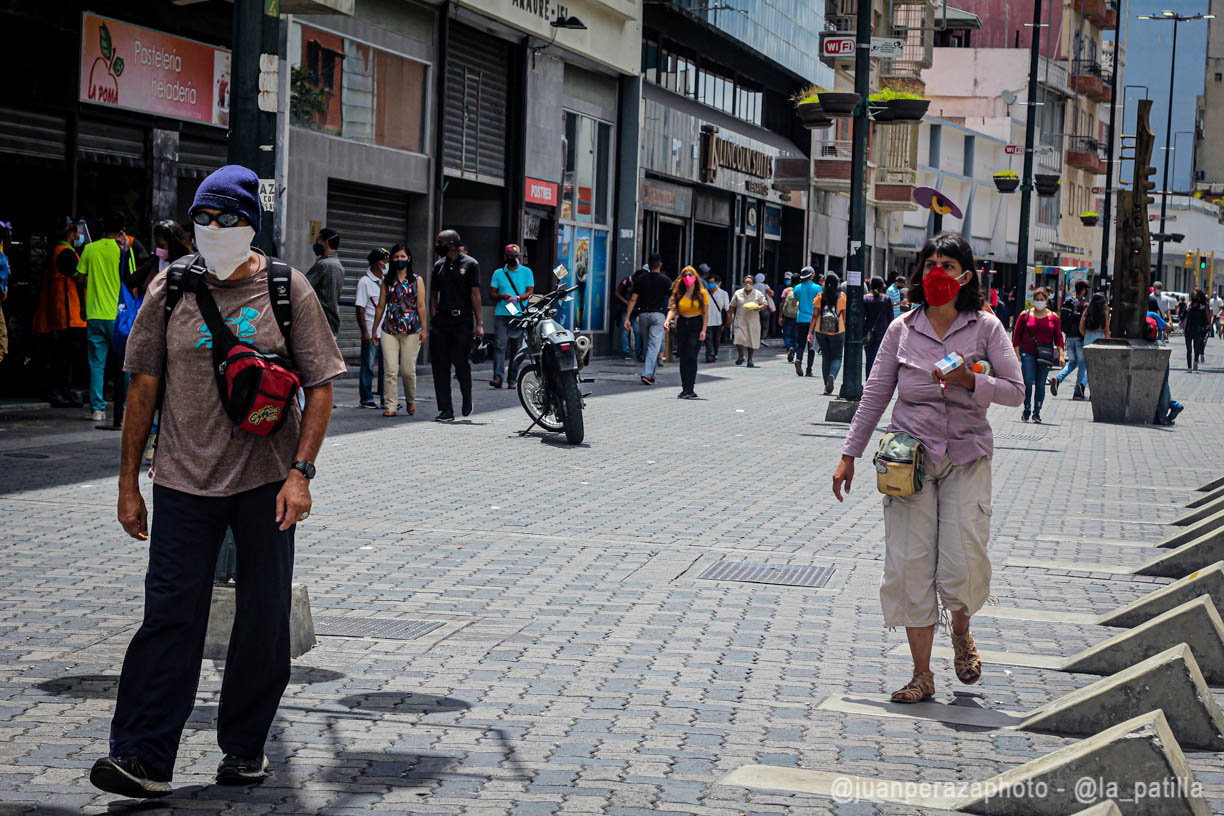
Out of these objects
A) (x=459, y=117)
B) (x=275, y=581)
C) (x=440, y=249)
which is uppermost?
(x=459, y=117)

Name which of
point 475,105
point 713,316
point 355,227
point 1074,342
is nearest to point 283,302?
point 355,227

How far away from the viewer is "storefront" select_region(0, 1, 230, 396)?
16.1 meters

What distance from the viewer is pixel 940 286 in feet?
20.4

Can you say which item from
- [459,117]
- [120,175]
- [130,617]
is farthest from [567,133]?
[130,617]

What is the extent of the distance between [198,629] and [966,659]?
3.01m

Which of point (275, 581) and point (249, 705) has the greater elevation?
point (275, 581)

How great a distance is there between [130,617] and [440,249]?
1012 centimetres

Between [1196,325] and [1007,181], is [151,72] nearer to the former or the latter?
[1007,181]

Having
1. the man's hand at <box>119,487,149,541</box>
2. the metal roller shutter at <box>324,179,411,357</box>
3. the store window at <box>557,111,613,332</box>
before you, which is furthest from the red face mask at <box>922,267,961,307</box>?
the store window at <box>557,111,613,332</box>

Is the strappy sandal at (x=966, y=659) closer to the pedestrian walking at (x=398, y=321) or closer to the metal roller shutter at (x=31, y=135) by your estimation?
the pedestrian walking at (x=398, y=321)

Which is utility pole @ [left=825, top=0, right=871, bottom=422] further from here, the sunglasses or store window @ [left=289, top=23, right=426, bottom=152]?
the sunglasses

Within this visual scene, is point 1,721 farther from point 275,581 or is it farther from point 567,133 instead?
point 567,133

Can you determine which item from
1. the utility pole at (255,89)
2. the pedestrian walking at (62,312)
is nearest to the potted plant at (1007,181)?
the pedestrian walking at (62,312)

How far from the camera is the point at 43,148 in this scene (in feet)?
53.5
